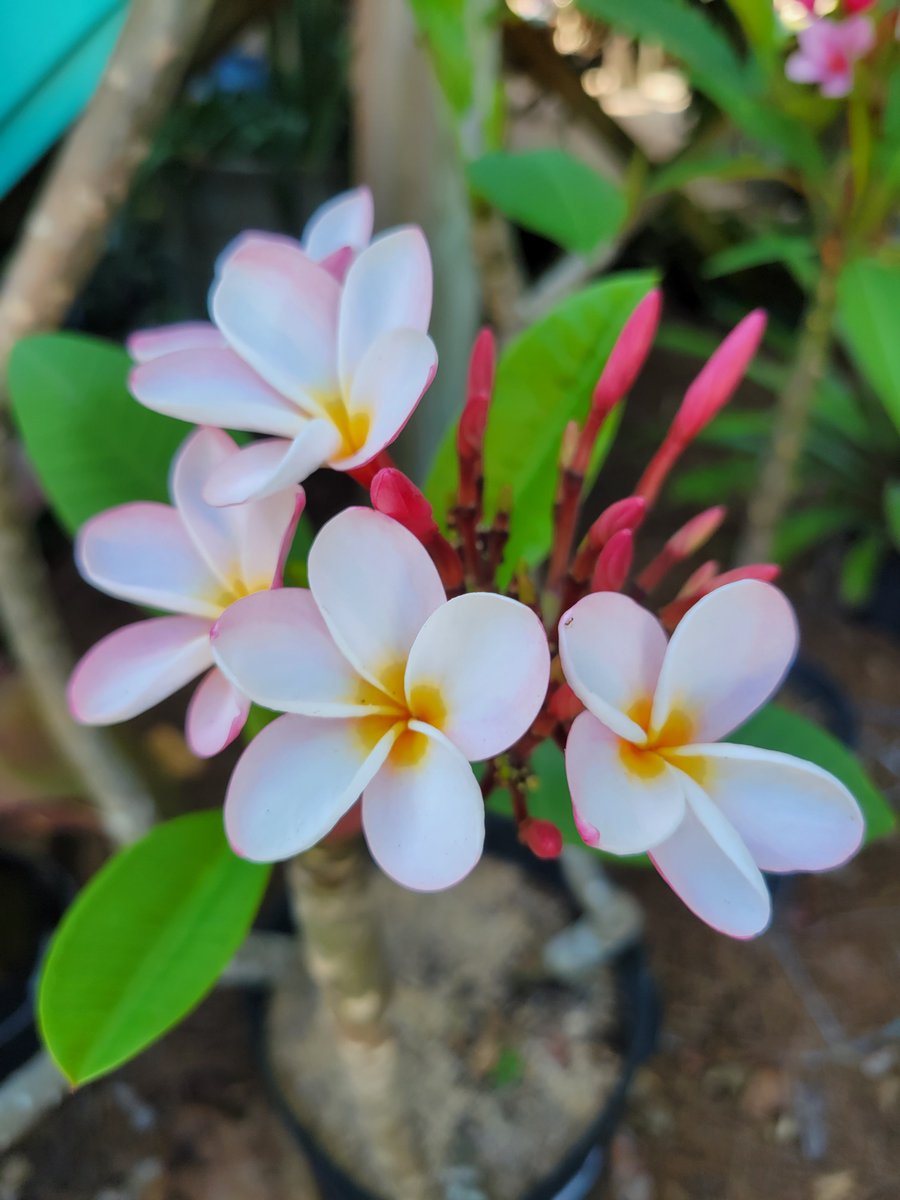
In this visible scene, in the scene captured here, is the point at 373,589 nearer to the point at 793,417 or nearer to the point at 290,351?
the point at 290,351

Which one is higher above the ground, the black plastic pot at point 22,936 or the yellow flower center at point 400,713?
the yellow flower center at point 400,713

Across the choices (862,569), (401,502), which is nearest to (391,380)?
(401,502)

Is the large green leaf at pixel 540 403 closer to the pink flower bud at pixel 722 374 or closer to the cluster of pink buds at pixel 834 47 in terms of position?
the pink flower bud at pixel 722 374

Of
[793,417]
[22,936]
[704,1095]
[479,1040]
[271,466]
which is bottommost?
[704,1095]

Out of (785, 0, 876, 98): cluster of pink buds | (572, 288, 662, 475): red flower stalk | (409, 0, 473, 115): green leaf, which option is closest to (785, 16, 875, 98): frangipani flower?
(785, 0, 876, 98): cluster of pink buds

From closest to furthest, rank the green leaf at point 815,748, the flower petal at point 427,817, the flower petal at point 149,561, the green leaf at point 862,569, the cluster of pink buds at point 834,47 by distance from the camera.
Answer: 1. the flower petal at point 427,817
2. the flower petal at point 149,561
3. the green leaf at point 815,748
4. the cluster of pink buds at point 834,47
5. the green leaf at point 862,569

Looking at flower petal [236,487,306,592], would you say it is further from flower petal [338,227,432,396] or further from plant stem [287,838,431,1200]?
plant stem [287,838,431,1200]

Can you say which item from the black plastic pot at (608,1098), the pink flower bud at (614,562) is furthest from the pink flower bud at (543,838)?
the black plastic pot at (608,1098)
